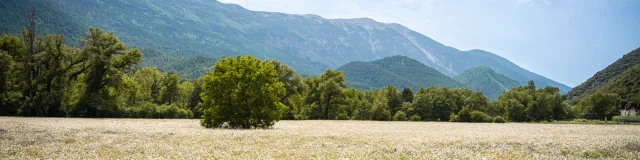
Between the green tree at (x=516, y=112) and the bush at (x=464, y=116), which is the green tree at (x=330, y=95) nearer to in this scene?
the bush at (x=464, y=116)

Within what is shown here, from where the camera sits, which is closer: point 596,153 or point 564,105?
point 596,153

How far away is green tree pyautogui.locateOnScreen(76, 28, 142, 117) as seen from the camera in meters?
49.6

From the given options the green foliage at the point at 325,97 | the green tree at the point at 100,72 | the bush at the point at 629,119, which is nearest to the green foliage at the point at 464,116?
the green foliage at the point at 325,97

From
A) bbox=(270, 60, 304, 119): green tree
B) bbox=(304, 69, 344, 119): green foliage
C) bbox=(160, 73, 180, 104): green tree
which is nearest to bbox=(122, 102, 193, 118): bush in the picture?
bbox=(160, 73, 180, 104): green tree

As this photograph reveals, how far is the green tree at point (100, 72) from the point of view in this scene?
1954 inches

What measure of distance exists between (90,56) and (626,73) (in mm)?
151446

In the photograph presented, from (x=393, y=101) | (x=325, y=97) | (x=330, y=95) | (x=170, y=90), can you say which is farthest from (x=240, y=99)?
(x=393, y=101)

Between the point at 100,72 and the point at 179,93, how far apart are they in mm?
22946

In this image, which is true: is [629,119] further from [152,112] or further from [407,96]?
[152,112]

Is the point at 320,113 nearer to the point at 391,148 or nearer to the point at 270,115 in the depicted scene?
the point at 270,115

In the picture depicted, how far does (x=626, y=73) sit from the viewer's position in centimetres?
12500

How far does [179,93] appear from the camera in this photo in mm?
72875

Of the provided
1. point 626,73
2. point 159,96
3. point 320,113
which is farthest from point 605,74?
point 159,96

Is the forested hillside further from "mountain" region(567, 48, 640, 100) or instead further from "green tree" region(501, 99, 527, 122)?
"mountain" region(567, 48, 640, 100)
